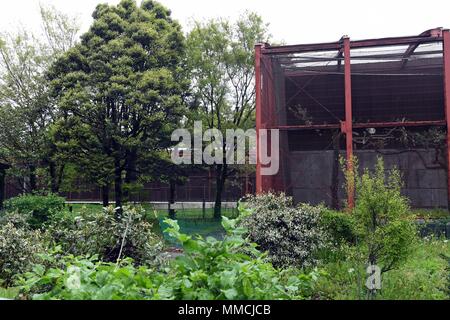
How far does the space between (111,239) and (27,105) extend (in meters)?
12.2

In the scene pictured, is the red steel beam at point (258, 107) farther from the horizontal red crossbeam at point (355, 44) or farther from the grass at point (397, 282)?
the grass at point (397, 282)

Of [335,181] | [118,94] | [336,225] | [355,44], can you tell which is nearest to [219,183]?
[335,181]

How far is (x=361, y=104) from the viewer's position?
688 inches

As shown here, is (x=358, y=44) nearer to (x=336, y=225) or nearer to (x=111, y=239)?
(x=336, y=225)

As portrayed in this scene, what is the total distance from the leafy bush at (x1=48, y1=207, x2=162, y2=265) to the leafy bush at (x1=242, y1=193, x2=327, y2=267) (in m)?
1.94

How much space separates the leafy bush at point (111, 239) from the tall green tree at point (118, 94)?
825 cm

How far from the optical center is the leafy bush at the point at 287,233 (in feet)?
25.1

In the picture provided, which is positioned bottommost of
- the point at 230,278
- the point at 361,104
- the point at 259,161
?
the point at 230,278

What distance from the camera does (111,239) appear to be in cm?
653

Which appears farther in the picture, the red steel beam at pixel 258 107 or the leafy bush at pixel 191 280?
the red steel beam at pixel 258 107

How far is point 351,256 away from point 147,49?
11724mm

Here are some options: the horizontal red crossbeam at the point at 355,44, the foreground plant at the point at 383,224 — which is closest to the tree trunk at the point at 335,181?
the horizontal red crossbeam at the point at 355,44

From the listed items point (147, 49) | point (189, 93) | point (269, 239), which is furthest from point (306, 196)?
point (269, 239)
